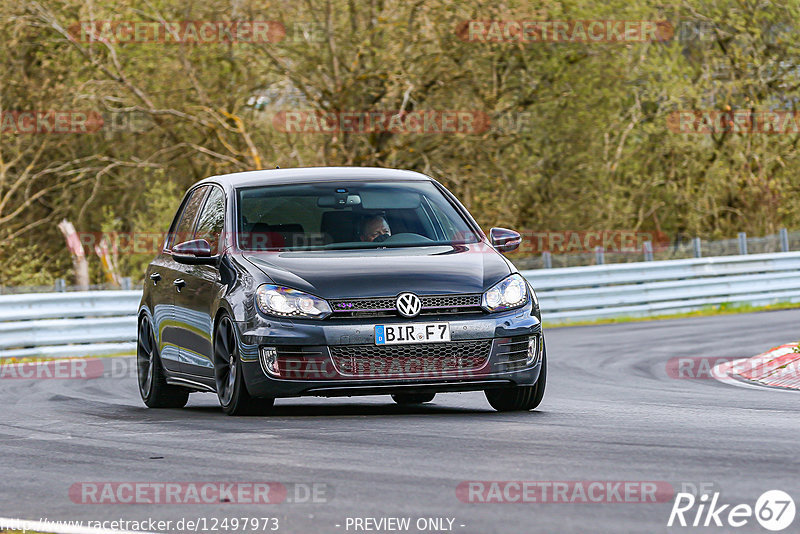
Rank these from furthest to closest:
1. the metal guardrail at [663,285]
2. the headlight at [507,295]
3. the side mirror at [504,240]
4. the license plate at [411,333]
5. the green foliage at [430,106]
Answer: the green foliage at [430,106]
the metal guardrail at [663,285]
the side mirror at [504,240]
the headlight at [507,295]
the license plate at [411,333]

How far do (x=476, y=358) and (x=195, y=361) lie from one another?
226 centimetres

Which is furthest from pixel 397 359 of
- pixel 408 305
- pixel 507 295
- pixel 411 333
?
pixel 507 295

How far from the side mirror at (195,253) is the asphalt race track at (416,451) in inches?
42.5

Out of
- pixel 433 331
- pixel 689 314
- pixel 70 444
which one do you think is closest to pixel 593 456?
pixel 433 331

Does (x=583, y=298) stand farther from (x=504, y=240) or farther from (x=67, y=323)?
(x=504, y=240)

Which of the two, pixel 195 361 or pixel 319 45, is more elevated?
pixel 319 45

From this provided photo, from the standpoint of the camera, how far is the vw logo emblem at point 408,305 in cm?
899

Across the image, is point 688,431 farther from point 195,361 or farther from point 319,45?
point 319,45

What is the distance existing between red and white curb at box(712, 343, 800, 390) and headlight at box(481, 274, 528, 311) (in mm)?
3556

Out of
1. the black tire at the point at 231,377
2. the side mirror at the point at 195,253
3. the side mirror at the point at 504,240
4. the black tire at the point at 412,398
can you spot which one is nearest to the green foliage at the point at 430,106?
the black tire at the point at 412,398

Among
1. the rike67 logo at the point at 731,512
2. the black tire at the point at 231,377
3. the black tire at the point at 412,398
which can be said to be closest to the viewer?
the rike67 logo at the point at 731,512

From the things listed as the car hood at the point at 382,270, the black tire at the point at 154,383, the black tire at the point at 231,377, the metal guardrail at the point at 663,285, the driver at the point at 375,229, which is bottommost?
the metal guardrail at the point at 663,285

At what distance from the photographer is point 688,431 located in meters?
8.31

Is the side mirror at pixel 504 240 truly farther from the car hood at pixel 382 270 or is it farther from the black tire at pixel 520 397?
the black tire at pixel 520 397
